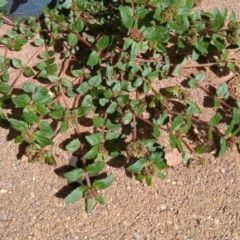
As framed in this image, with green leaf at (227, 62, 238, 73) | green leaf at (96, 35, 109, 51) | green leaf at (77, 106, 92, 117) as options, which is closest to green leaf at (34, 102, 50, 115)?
green leaf at (77, 106, 92, 117)

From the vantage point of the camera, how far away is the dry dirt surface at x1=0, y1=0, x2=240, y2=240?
2305 mm

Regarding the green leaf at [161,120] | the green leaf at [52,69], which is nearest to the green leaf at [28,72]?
the green leaf at [52,69]

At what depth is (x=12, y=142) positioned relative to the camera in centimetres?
249

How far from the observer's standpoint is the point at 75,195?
219 centimetres

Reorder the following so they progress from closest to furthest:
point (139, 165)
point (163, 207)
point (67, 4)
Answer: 1. point (139, 165)
2. point (163, 207)
3. point (67, 4)

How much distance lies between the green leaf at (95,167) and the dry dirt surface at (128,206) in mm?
214

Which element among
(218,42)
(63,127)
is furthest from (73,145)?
(218,42)

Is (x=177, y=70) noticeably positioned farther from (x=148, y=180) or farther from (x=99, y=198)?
(x=99, y=198)

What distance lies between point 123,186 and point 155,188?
0.48 ft

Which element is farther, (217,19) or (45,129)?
(217,19)

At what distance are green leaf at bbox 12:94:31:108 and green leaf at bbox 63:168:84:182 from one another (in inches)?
14.2

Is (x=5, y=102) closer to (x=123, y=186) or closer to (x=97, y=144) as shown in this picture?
(x=97, y=144)

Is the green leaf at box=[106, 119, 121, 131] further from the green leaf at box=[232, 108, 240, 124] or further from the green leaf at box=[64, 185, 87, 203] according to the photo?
the green leaf at box=[232, 108, 240, 124]

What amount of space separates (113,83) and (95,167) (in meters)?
0.46
